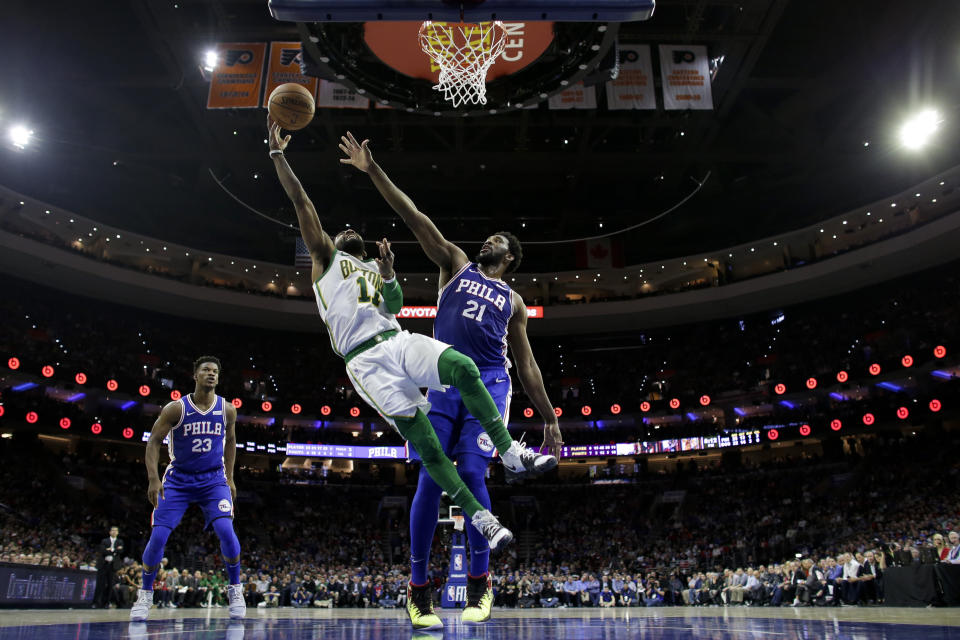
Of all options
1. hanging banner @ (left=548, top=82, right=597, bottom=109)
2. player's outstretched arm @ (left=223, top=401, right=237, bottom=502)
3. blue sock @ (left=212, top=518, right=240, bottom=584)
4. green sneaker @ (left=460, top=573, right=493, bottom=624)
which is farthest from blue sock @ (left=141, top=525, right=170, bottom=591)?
hanging banner @ (left=548, top=82, right=597, bottom=109)

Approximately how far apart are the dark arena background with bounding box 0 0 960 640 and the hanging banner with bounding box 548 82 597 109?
8 cm

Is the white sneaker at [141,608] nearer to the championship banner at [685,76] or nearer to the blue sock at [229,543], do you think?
the blue sock at [229,543]

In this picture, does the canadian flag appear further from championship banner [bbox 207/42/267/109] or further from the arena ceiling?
championship banner [bbox 207/42/267/109]

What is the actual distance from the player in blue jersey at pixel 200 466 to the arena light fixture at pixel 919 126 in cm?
2202

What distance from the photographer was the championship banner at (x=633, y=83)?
16.5m

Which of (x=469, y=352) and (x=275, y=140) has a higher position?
(x=275, y=140)

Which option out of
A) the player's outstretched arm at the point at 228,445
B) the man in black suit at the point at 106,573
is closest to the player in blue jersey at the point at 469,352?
the player's outstretched arm at the point at 228,445

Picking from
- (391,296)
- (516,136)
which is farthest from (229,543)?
(516,136)

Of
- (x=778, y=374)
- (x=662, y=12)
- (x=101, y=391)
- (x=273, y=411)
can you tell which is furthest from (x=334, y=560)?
(x=662, y=12)

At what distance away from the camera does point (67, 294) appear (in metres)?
31.3

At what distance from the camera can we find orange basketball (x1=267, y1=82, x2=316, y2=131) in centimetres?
535

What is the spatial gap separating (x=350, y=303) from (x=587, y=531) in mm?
28670

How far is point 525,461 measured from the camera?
12.9 feet

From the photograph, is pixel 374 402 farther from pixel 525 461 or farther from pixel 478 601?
pixel 478 601
